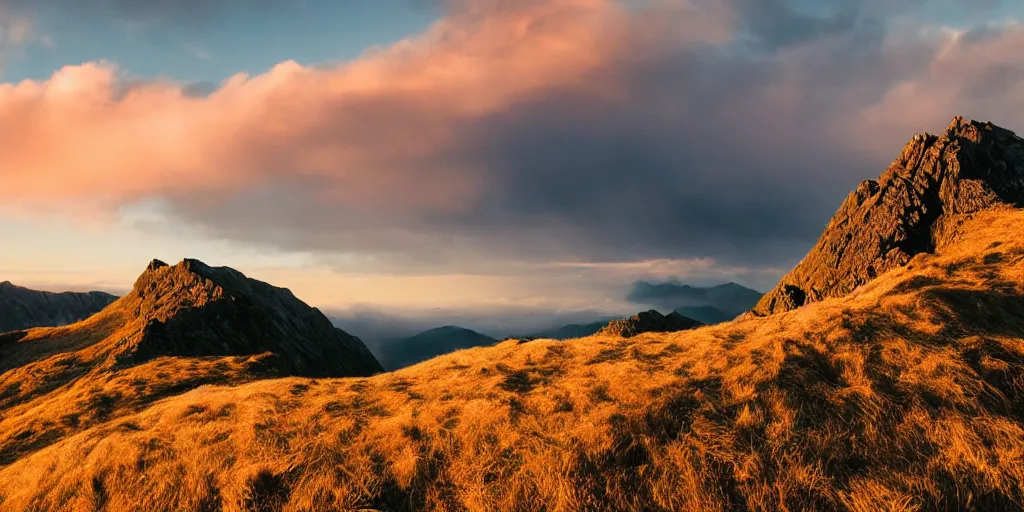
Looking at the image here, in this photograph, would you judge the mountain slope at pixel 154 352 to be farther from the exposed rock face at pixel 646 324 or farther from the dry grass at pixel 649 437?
the exposed rock face at pixel 646 324

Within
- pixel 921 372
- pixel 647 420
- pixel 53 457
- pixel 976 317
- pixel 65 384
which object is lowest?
pixel 65 384

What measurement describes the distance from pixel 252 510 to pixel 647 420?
35.0ft

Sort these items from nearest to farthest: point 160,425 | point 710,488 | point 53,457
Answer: point 710,488 → point 53,457 → point 160,425

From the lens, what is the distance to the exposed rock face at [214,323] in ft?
→ 195

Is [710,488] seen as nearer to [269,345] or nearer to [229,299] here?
[269,345]

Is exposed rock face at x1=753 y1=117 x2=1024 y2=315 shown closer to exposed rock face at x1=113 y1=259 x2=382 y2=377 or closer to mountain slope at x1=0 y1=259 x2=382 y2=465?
mountain slope at x1=0 y1=259 x2=382 y2=465

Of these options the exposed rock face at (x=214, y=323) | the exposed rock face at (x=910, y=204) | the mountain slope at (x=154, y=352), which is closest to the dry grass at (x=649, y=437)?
the mountain slope at (x=154, y=352)

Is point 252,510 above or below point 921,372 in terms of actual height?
below

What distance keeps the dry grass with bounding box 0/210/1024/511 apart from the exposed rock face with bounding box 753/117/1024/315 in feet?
200

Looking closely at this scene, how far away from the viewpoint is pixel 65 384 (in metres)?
43.9

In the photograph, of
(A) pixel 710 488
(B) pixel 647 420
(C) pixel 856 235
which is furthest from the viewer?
(C) pixel 856 235

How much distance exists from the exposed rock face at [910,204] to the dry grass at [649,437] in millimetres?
60992

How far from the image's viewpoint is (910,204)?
83.5 metres

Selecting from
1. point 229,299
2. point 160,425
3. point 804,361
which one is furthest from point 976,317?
point 229,299
